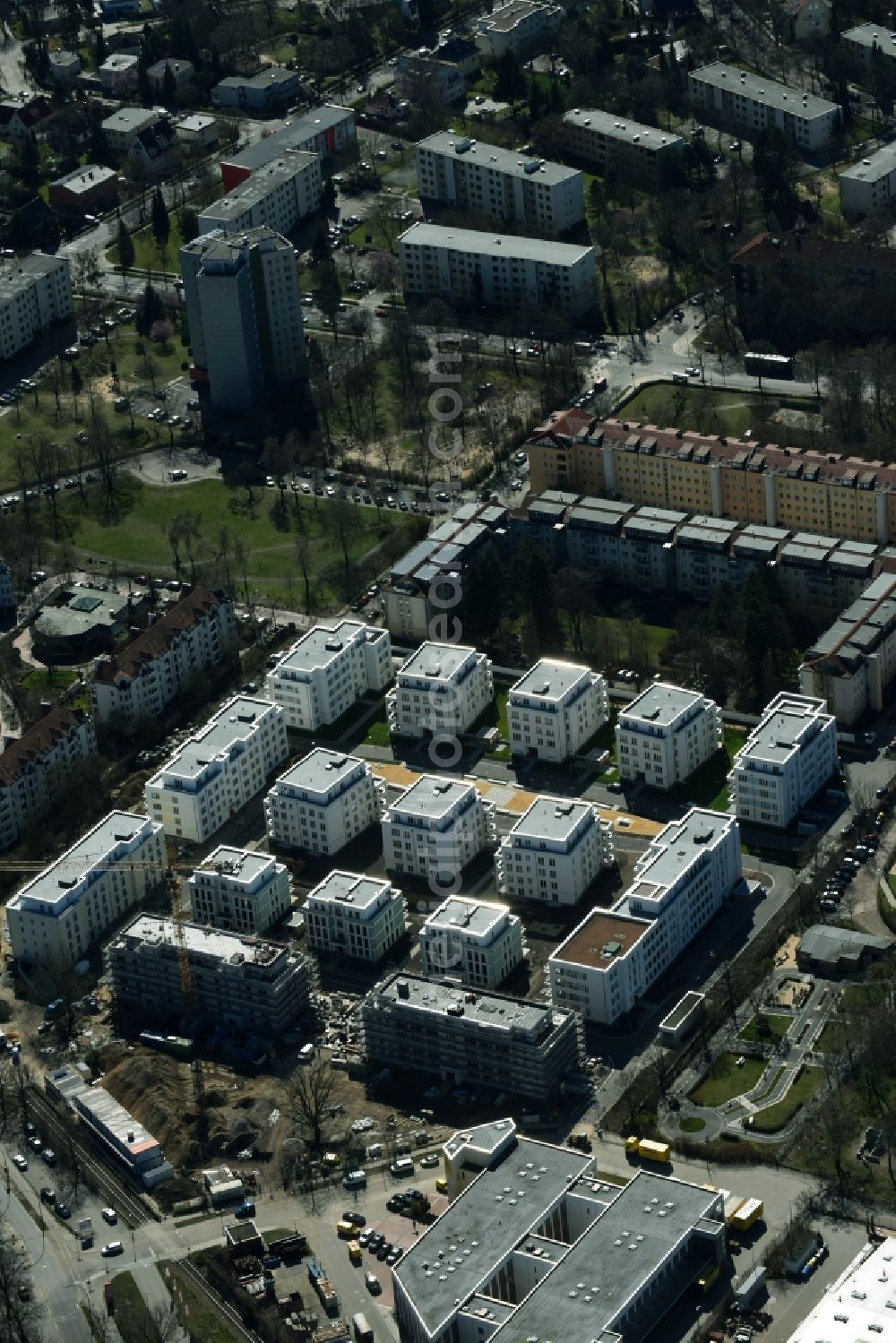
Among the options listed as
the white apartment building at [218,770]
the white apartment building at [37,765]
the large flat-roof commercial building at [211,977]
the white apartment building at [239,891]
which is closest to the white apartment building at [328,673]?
the white apartment building at [218,770]

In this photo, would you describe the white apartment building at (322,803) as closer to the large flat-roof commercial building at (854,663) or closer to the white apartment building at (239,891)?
the white apartment building at (239,891)

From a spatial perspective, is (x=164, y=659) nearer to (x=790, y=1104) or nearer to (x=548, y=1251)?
(x=790, y=1104)

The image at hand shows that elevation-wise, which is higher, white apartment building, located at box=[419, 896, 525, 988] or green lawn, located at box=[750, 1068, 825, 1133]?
white apartment building, located at box=[419, 896, 525, 988]

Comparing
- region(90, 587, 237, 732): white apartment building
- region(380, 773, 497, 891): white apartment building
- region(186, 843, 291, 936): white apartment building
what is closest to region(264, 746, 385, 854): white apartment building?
region(380, 773, 497, 891): white apartment building

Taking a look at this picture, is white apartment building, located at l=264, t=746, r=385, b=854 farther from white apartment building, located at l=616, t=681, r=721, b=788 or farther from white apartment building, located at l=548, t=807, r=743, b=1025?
white apartment building, located at l=548, t=807, r=743, b=1025

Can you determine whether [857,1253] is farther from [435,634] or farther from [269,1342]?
[435,634]

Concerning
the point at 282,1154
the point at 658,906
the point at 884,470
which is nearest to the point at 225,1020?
the point at 282,1154
